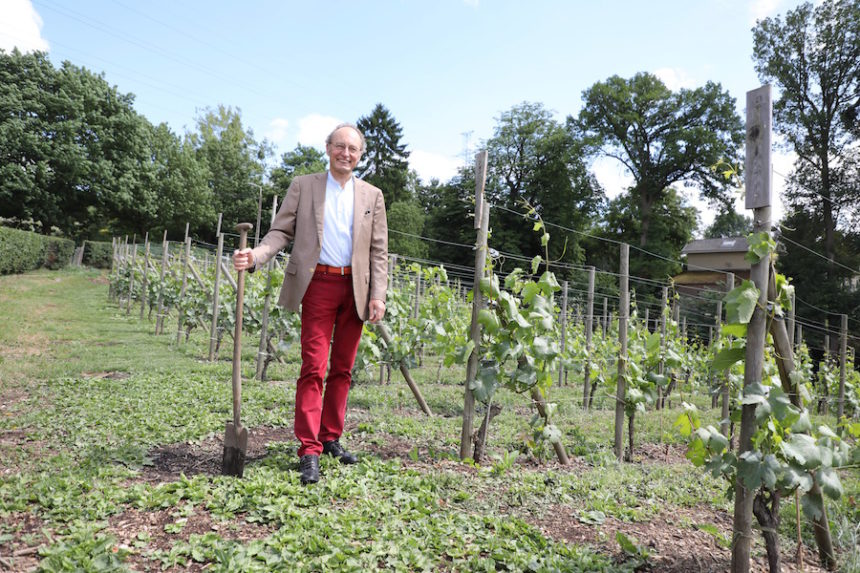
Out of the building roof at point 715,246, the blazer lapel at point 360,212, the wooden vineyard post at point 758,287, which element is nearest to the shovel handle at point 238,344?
the blazer lapel at point 360,212

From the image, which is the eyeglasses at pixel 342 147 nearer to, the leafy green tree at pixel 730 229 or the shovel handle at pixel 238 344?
the shovel handle at pixel 238 344

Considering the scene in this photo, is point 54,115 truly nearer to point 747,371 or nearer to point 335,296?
point 335,296

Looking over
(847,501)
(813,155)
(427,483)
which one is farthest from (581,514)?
Result: (813,155)

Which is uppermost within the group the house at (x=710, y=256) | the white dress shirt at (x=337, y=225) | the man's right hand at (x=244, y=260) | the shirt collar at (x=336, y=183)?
the house at (x=710, y=256)

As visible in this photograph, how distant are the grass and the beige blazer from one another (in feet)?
3.17

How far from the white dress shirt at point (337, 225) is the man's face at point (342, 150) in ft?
0.26

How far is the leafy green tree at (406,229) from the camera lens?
32.3m

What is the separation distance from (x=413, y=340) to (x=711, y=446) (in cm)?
419

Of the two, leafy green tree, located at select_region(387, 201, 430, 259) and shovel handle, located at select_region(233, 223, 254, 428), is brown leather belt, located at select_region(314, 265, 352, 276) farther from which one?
leafy green tree, located at select_region(387, 201, 430, 259)

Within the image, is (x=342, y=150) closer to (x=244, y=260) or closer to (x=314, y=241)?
(x=314, y=241)

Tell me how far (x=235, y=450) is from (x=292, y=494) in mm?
408

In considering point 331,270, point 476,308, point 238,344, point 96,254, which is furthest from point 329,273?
point 96,254

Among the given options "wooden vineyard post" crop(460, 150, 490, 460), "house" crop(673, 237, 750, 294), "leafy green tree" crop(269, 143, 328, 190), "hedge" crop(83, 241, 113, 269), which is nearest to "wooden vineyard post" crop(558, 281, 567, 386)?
"wooden vineyard post" crop(460, 150, 490, 460)

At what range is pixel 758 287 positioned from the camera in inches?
79.4
